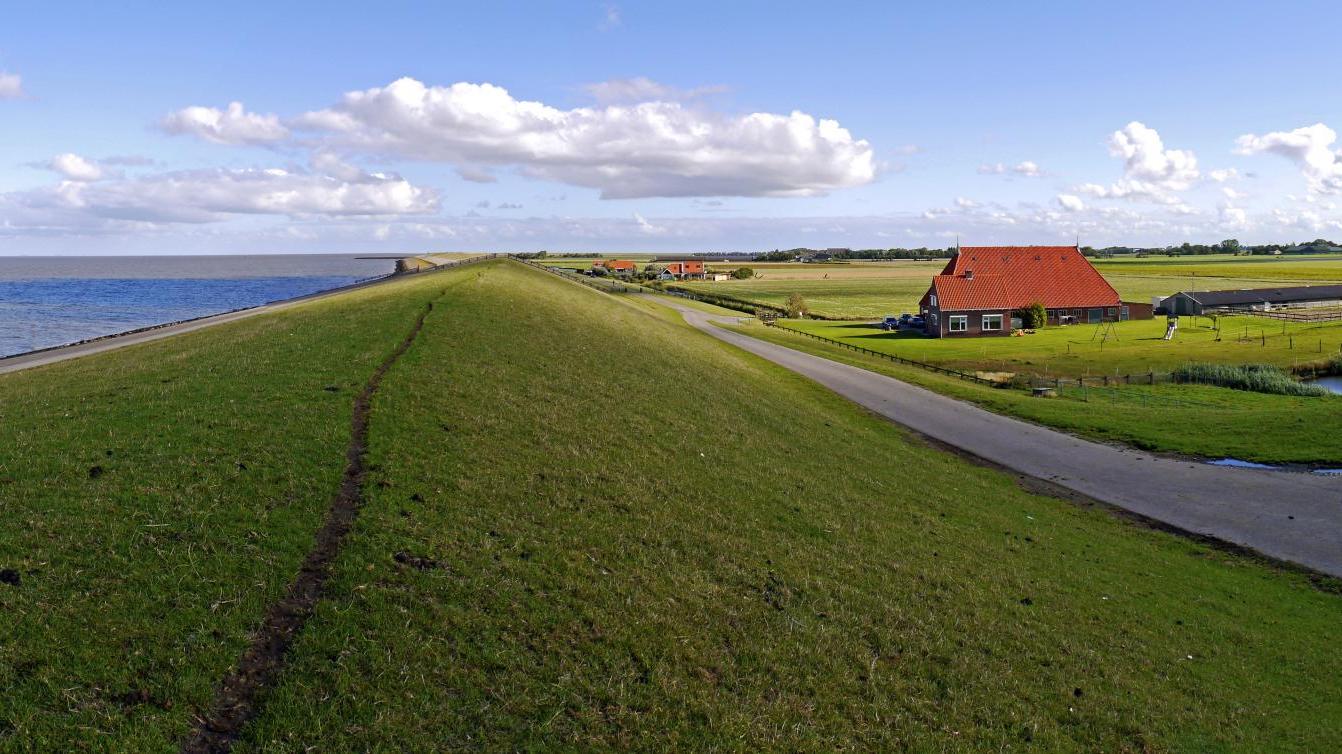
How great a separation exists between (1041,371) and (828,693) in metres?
57.2

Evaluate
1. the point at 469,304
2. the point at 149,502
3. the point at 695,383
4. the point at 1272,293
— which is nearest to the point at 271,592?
the point at 149,502

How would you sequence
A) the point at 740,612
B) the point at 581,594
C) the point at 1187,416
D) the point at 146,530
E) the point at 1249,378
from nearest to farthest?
the point at 581,594 < the point at 146,530 < the point at 740,612 < the point at 1187,416 < the point at 1249,378

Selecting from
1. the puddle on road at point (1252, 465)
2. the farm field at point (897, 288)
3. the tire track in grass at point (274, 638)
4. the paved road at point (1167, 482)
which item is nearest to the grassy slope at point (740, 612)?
the tire track in grass at point (274, 638)

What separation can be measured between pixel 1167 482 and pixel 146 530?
3239cm

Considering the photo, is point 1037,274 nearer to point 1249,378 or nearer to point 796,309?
point 796,309

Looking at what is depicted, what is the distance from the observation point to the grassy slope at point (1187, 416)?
112 feet

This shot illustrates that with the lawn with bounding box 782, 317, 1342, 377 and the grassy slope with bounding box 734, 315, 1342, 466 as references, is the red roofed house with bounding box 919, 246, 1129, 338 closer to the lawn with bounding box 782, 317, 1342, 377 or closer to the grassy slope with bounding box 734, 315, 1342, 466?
the lawn with bounding box 782, 317, 1342, 377

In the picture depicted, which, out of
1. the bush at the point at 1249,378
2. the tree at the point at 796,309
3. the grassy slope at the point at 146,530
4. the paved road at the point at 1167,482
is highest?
the tree at the point at 796,309

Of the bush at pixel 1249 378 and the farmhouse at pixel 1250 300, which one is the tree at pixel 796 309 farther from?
the bush at pixel 1249 378

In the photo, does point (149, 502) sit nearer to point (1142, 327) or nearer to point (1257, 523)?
point (1257, 523)

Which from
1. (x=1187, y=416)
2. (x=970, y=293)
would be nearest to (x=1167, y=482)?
(x=1187, y=416)

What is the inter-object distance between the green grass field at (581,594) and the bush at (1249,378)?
36.6 m

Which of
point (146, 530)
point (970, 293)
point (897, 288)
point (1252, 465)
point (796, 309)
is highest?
point (897, 288)

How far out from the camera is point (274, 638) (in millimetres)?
11461
